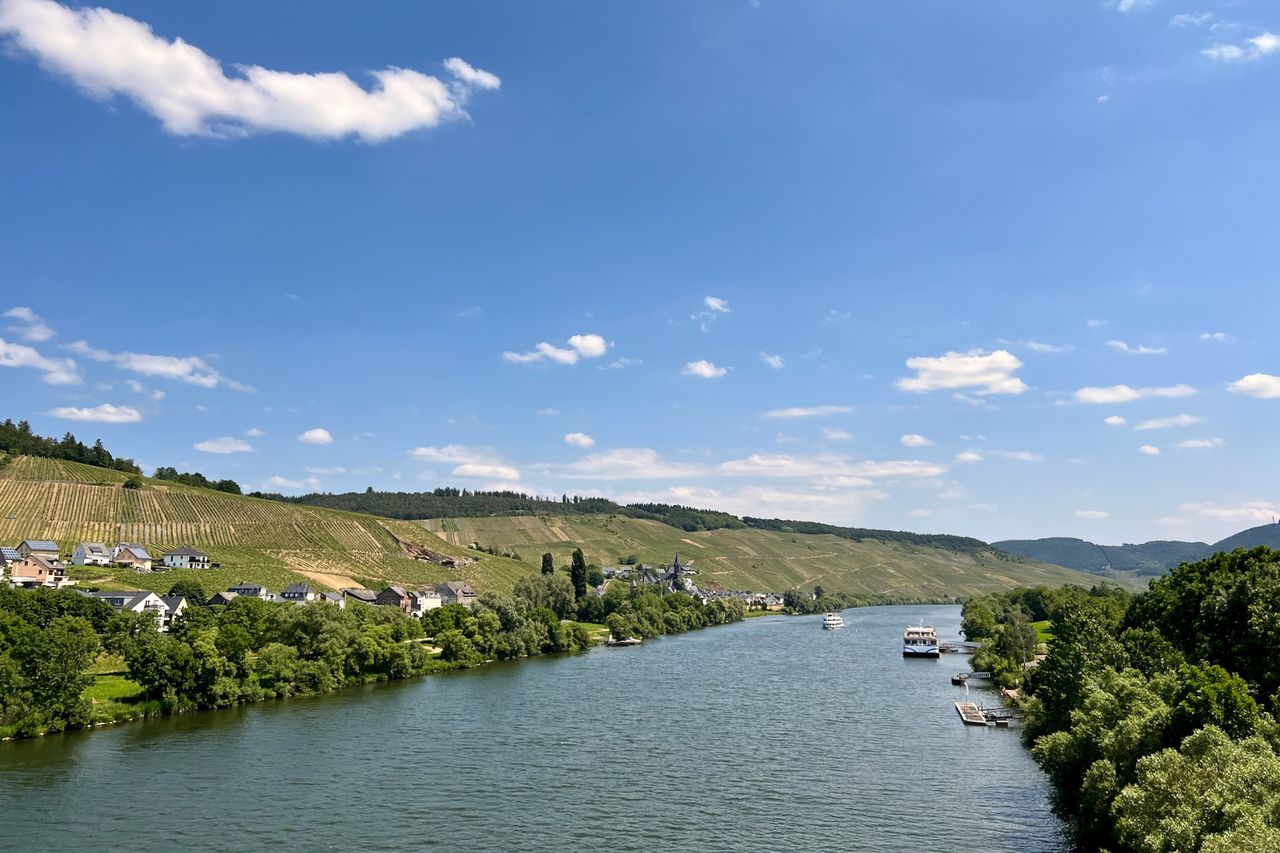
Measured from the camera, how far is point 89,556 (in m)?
121

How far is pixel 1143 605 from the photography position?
2566 inches

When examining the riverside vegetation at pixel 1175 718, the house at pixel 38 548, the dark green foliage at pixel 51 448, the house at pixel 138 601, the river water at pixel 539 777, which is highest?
the dark green foliage at pixel 51 448

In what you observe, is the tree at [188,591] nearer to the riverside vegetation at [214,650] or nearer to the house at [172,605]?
the riverside vegetation at [214,650]

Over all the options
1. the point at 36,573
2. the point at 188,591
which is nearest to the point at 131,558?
the point at 36,573

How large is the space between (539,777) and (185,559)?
4235 inches

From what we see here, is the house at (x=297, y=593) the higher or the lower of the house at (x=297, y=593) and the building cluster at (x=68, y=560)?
the lower

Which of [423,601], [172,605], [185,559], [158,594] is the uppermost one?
[185,559]

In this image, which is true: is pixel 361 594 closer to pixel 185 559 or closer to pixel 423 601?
pixel 423 601

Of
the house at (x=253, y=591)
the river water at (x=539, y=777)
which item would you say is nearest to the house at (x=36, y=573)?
the house at (x=253, y=591)

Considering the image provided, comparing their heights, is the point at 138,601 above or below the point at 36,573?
below

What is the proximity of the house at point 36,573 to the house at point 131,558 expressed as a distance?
40.5ft

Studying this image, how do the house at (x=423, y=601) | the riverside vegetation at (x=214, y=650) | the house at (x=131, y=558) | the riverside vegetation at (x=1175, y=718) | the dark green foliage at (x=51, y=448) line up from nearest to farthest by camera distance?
the riverside vegetation at (x=1175, y=718), the riverside vegetation at (x=214, y=650), the house at (x=131, y=558), the house at (x=423, y=601), the dark green foliage at (x=51, y=448)

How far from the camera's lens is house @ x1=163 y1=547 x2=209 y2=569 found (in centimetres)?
12994

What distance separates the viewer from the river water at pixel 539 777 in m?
36.5
